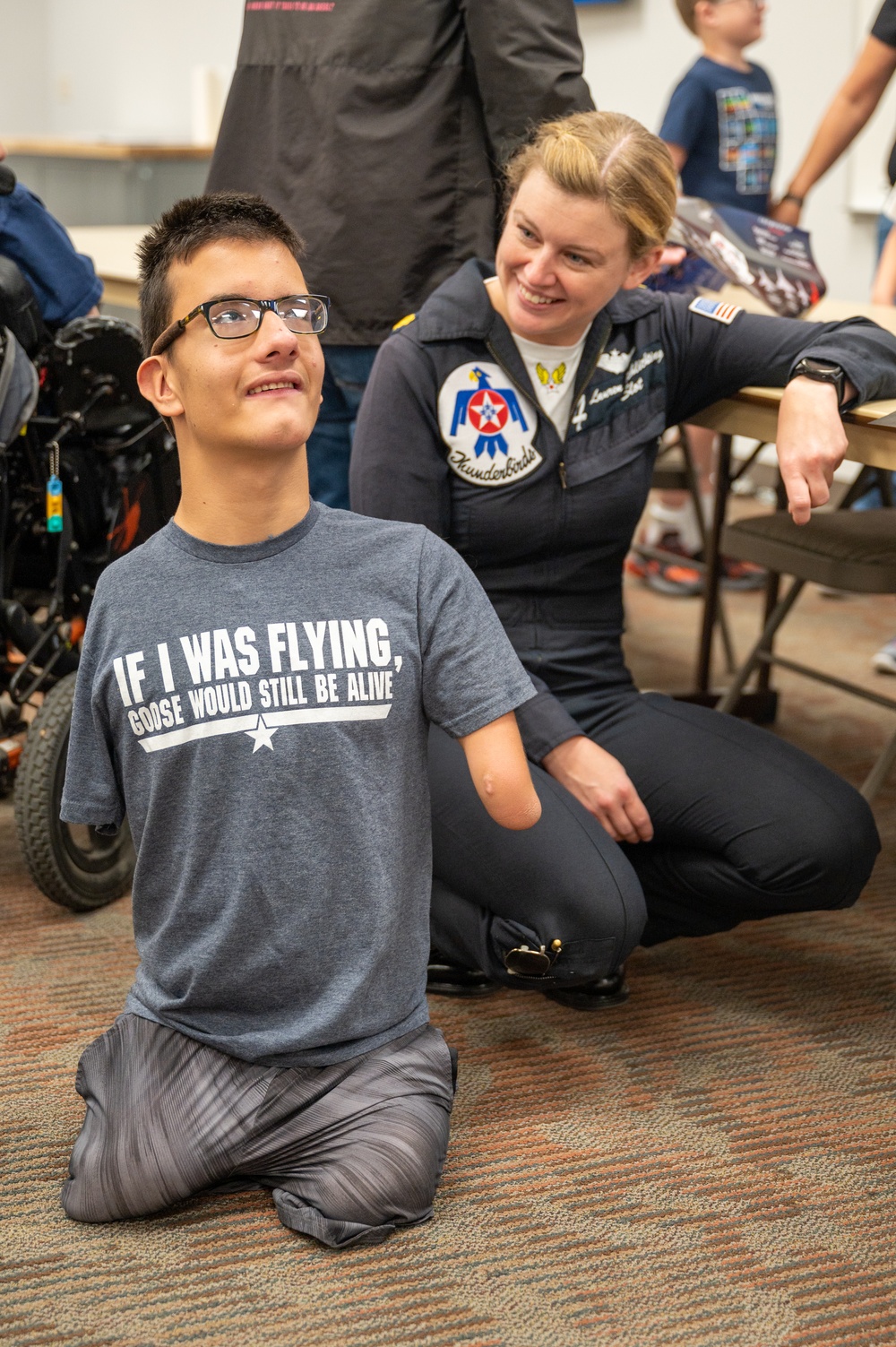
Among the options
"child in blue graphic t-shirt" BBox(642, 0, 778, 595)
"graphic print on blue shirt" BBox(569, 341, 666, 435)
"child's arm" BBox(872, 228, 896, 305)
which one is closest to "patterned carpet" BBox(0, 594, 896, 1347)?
"graphic print on blue shirt" BBox(569, 341, 666, 435)

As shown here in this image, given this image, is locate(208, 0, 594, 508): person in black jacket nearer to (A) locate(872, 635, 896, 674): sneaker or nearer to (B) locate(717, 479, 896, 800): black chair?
(B) locate(717, 479, 896, 800): black chair

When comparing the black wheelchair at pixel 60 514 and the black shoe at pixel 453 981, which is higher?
the black wheelchair at pixel 60 514

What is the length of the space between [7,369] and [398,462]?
0.57 m

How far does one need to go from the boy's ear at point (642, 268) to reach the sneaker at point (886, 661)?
5.27 feet

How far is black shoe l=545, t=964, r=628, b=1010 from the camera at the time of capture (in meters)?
1.74

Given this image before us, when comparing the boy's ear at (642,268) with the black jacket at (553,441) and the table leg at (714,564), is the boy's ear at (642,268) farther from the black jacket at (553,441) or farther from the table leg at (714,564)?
the table leg at (714,564)

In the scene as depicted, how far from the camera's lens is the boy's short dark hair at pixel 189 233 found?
129cm

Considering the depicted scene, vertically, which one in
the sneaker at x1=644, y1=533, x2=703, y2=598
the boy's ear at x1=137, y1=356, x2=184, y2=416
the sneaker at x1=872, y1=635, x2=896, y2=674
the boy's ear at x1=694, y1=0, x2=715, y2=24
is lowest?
the sneaker at x1=644, y1=533, x2=703, y2=598

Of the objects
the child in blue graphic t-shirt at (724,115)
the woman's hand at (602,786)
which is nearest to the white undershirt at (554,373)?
the woman's hand at (602,786)

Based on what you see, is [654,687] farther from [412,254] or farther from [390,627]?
[390,627]

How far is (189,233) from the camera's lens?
129cm

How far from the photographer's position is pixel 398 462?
1.63m

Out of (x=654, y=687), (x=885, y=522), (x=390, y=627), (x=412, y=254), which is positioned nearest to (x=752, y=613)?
(x=654, y=687)

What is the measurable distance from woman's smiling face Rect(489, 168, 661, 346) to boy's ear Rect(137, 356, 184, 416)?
1.56ft
